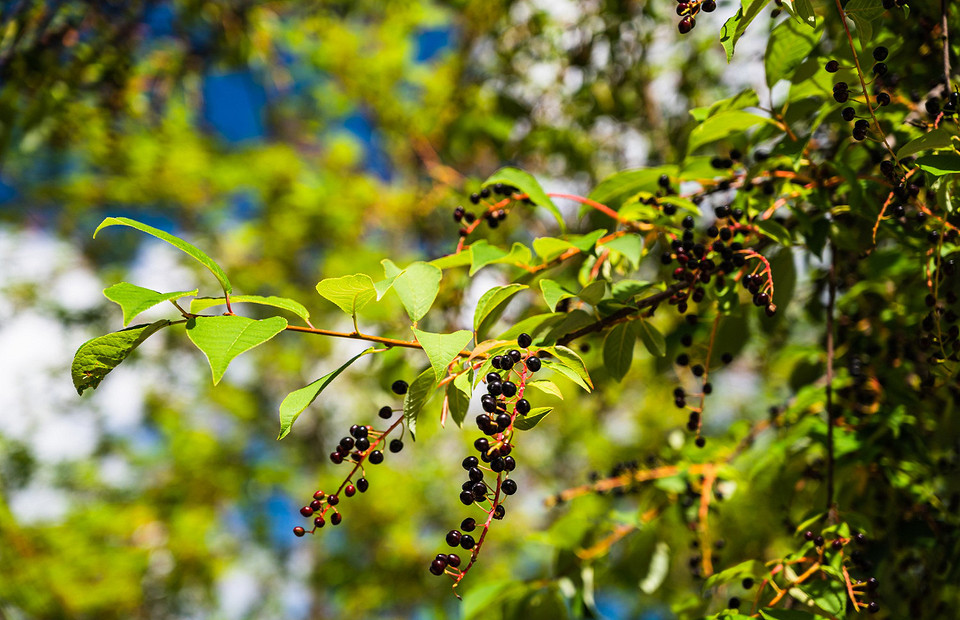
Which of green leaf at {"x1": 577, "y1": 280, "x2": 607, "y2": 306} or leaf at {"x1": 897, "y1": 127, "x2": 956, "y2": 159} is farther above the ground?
leaf at {"x1": 897, "y1": 127, "x2": 956, "y2": 159}

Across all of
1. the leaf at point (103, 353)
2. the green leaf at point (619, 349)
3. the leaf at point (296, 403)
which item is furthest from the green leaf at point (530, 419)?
the leaf at point (103, 353)

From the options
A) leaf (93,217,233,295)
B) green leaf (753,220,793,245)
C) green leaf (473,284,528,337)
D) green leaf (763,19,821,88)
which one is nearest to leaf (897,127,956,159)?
green leaf (753,220,793,245)

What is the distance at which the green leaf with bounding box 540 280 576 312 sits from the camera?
2.98ft

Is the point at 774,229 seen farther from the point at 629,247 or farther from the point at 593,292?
the point at 593,292

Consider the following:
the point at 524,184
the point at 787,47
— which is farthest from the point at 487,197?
the point at 787,47

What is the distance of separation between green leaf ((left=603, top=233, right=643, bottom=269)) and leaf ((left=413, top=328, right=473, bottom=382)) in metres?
0.35

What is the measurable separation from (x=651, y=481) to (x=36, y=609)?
3793 mm

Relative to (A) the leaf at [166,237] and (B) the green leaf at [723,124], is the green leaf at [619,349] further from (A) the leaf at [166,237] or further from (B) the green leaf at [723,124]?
(A) the leaf at [166,237]

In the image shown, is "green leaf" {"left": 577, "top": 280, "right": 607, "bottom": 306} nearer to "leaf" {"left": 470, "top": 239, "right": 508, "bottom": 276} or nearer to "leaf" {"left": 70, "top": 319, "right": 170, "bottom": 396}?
"leaf" {"left": 470, "top": 239, "right": 508, "bottom": 276}

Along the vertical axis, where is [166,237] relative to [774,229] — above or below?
above

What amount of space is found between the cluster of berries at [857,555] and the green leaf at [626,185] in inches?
28.0

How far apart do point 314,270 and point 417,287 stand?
6645mm

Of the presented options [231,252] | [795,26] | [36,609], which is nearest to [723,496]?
[795,26]

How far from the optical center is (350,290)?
89cm
